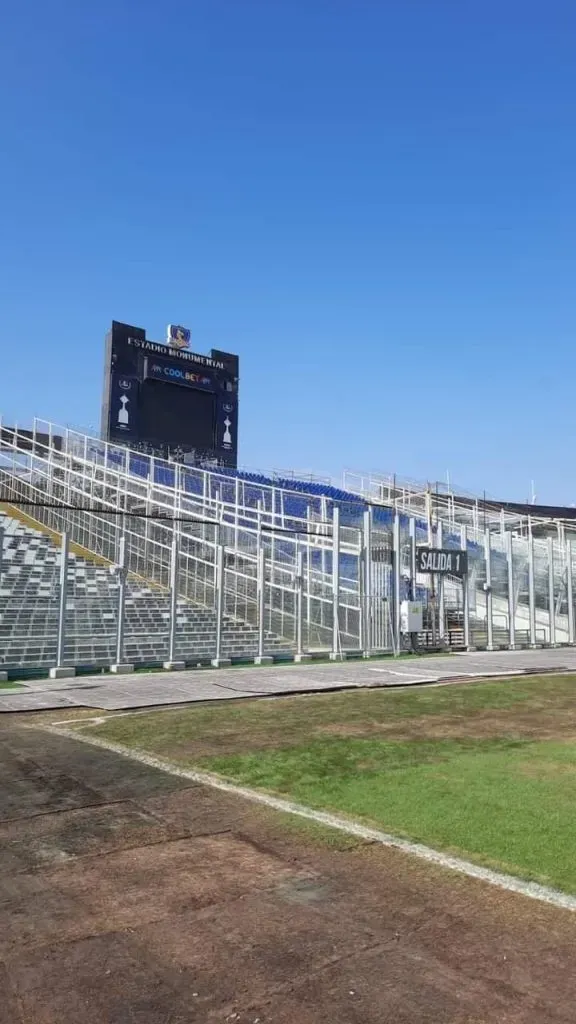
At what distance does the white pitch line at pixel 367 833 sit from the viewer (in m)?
3.85

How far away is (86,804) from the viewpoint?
18.1 feet

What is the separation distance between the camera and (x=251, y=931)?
3432 mm

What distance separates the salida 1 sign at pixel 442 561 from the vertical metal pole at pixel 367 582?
1.88 meters

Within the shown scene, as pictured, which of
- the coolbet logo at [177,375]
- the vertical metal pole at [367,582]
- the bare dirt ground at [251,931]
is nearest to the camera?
the bare dirt ground at [251,931]

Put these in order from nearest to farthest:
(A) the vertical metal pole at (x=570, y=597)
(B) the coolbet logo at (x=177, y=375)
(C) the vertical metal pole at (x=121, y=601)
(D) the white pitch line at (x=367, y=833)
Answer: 1. (D) the white pitch line at (x=367, y=833)
2. (C) the vertical metal pole at (x=121, y=601)
3. (A) the vertical metal pole at (x=570, y=597)
4. (B) the coolbet logo at (x=177, y=375)

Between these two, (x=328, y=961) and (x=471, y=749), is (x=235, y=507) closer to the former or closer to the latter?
(x=471, y=749)

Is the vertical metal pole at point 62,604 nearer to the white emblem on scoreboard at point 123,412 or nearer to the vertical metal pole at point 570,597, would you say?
the vertical metal pole at point 570,597

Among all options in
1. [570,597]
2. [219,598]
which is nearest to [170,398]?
[570,597]

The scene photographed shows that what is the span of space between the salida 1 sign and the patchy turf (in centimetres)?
953

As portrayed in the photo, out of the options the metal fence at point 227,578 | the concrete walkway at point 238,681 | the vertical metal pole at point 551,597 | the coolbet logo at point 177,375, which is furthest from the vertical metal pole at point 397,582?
the coolbet logo at point 177,375

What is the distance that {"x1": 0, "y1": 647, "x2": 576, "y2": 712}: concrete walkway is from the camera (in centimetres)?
1095

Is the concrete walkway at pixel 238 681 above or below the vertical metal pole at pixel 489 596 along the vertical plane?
below

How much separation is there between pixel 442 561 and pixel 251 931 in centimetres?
1912

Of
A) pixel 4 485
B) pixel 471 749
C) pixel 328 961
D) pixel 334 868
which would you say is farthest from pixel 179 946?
pixel 4 485
